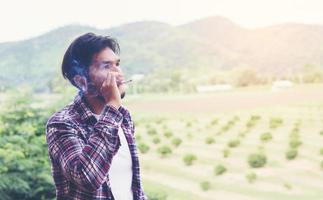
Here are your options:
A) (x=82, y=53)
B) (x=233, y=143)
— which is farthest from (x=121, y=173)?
(x=233, y=143)

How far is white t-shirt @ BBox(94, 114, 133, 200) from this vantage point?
1107 mm

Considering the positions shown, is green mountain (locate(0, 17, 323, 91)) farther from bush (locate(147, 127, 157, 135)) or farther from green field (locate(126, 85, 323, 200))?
bush (locate(147, 127, 157, 135))

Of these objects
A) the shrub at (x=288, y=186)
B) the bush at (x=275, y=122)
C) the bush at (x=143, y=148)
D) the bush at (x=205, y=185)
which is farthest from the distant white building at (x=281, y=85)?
the bush at (x=143, y=148)

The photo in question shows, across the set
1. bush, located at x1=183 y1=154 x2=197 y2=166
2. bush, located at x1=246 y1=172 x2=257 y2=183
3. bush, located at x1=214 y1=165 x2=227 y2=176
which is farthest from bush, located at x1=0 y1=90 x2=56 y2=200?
bush, located at x1=246 y1=172 x2=257 y2=183

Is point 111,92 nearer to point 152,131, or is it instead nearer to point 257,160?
point 257,160

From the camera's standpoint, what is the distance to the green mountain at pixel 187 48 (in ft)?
11.1

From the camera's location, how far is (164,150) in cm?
352

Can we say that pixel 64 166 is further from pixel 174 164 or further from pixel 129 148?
pixel 174 164

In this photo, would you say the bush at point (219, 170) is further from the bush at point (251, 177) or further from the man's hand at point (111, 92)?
the man's hand at point (111, 92)

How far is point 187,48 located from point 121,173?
248 cm

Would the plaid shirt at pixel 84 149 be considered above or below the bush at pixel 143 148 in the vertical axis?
above

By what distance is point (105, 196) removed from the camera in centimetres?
109

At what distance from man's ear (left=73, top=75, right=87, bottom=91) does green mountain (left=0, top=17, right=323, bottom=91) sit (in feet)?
7.37

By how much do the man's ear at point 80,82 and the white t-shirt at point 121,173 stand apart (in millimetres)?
56
